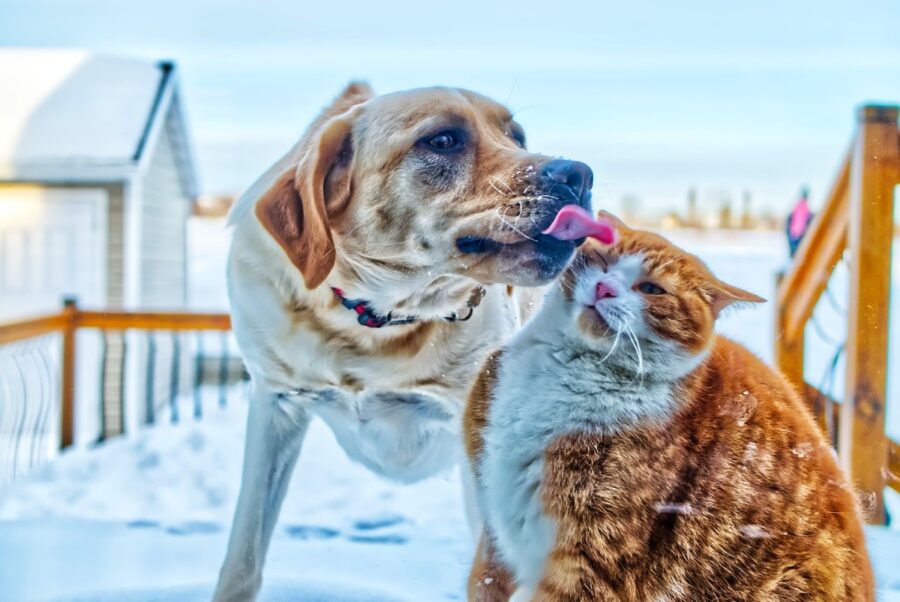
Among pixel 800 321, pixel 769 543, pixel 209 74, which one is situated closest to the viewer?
pixel 769 543

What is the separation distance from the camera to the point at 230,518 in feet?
3.13

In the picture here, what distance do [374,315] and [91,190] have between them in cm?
55

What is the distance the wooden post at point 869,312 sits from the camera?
0.65 metres

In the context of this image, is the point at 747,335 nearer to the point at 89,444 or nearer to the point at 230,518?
the point at 230,518

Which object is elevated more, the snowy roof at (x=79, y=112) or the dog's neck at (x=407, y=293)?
the snowy roof at (x=79, y=112)

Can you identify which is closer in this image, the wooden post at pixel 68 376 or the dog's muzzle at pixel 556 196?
the dog's muzzle at pixel 556 196

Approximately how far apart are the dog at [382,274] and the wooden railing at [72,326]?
0.26 m

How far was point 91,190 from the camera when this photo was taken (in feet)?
3.45

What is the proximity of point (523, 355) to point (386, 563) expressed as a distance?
1.19 ft

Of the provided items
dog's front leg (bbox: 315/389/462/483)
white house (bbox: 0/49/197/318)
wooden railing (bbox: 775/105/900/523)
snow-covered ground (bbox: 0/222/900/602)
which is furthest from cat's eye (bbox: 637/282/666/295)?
white house (bbox: 0/49/197/318)

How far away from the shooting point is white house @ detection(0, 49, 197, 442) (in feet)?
2.90

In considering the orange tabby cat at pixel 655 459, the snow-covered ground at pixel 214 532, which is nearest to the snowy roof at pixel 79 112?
the snow-covered ground at pixel 214 532

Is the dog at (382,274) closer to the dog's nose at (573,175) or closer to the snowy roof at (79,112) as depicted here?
the dog's nose at (573,175)

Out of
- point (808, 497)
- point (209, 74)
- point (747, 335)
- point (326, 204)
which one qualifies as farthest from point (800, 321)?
point (209, 74)
